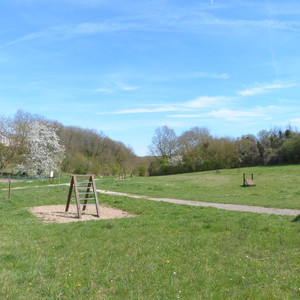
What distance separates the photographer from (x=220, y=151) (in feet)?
202

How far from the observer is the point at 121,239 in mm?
7840

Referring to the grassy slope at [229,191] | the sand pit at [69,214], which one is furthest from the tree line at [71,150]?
the sand pit at [69,214]

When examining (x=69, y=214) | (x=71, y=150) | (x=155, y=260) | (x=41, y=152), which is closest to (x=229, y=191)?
(x=69, y=214)

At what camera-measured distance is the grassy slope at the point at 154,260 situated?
15.4 feet

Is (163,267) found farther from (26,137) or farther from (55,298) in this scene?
(26,137)

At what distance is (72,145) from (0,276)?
6729 cm

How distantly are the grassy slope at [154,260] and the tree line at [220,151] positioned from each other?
2023 inches

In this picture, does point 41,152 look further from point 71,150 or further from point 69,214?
point 69,214

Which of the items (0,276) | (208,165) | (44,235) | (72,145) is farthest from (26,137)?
(0,276)

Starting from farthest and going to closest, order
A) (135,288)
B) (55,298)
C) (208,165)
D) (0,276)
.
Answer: (208,165) < (0,276) < (135,288) < (55,298)

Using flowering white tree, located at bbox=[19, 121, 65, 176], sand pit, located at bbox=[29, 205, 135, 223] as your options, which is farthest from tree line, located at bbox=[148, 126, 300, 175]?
sand pit, located at bbox=[29, 205, 135, 223]

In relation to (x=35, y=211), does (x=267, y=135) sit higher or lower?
higher

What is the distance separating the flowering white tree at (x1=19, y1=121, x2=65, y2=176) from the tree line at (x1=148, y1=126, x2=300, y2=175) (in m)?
19.7

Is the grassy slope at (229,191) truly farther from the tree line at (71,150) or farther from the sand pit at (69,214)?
the tree line at (71,150)
